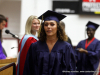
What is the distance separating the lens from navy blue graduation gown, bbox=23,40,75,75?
231 centimetres

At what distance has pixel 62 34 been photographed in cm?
249

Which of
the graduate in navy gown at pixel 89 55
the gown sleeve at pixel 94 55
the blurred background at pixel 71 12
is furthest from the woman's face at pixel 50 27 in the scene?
the blurred background at pixel 71 12

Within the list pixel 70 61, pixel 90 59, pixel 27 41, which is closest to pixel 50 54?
pixel 70 61

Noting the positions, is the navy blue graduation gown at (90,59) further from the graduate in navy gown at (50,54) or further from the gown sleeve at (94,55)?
the graduate in navy gown at (50,54)

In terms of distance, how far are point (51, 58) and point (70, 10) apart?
16.8 ft

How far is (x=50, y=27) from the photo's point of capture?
238 centimetres

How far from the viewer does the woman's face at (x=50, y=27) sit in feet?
7.84

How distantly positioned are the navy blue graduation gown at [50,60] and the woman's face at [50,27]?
0.50 feet

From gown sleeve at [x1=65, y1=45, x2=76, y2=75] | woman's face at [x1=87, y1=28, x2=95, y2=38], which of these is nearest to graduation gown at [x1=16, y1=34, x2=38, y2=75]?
gown sleeve at [x1=65, y1=45, x2=76, y2=75]

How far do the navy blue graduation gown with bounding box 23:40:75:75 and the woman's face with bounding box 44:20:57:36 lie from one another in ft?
0.50

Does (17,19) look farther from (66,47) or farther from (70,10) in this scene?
(66,47)

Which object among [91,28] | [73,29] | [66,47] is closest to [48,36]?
[66,47]

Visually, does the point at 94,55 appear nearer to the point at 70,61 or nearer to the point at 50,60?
the point at 70,61

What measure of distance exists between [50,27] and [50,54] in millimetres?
368
